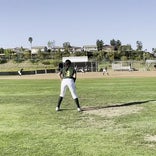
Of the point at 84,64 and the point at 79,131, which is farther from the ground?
the point at 79,131

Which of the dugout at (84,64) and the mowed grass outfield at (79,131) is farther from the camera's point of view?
the dugout at (84,64)

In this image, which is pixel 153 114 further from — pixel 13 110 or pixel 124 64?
pixel 124 64

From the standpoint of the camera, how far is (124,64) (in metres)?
98.1

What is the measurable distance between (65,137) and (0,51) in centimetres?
18902

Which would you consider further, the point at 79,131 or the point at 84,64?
the point at 84,64

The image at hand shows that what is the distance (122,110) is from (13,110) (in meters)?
3.88

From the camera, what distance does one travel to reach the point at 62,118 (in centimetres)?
1239

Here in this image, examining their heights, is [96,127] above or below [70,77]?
below

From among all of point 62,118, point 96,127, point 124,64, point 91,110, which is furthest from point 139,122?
point 124,64

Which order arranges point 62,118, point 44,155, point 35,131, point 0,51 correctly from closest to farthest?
point 44,155 → point 35,131 → point 62,118 → point 0,51

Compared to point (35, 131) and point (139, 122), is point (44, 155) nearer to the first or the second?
point (35, 131)

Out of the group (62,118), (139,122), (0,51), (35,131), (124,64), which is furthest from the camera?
(0,51)

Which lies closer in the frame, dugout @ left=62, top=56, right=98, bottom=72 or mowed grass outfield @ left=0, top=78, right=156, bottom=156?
mowed grass outfield @ left=0, top=78, right=156, bottom=156

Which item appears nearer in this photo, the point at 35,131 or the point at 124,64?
the point at 35,131
